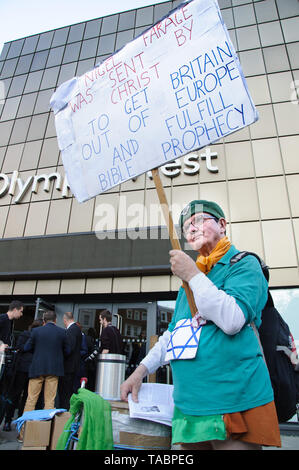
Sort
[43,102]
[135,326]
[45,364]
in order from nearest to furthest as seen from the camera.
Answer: [45,364] < [135,326] < [43,102]

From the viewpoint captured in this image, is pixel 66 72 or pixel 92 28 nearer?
pixel 66 72

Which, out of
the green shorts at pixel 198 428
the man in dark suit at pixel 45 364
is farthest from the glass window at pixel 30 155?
the green shorts at pixel 198 428

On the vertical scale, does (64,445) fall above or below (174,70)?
below

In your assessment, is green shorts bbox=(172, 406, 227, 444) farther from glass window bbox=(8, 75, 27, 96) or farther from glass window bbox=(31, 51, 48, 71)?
glass window bbox=(31, 51, 48, 71)

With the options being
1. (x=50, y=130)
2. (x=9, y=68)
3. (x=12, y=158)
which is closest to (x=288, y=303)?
(x=50, y=130)

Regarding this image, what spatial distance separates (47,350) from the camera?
14.7 ft

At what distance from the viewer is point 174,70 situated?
2064mm

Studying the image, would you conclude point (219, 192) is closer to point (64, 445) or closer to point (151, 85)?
point (151, 85)

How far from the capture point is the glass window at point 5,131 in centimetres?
1092

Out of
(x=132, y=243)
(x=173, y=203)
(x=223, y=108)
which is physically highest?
(x=173, y=203)

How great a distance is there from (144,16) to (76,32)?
2.97m

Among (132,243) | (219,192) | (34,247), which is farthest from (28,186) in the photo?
(219,192)

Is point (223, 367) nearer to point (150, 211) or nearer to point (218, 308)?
point (218, 308)
